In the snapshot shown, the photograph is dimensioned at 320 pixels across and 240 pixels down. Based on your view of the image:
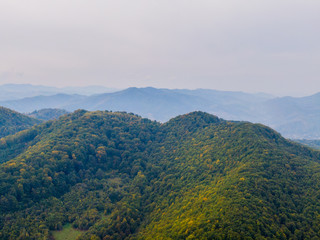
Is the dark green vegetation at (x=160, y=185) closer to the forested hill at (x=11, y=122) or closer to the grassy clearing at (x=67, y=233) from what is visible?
the grassy clearing at (x=67, y=233)

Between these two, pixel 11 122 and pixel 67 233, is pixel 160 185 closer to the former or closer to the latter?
pixel 67 233

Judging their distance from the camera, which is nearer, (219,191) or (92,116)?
(219,191)

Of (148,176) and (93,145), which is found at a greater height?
(93,145)

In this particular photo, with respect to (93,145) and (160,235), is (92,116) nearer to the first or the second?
(93,145)

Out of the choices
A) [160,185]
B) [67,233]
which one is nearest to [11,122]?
[67,233]

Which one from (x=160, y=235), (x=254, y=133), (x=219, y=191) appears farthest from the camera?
(x=254, y=133)

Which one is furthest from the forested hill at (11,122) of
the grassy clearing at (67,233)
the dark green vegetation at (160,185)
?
the grassy clearing at (67,233)

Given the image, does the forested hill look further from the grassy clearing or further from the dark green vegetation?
the grassy clearing

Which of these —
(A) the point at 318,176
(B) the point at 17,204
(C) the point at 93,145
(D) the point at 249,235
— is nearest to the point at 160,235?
(D) the point at 249,235

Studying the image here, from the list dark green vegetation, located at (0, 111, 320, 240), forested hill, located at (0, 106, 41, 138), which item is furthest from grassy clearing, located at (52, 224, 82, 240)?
forested hill, located at (0, 106, 41, 138)
